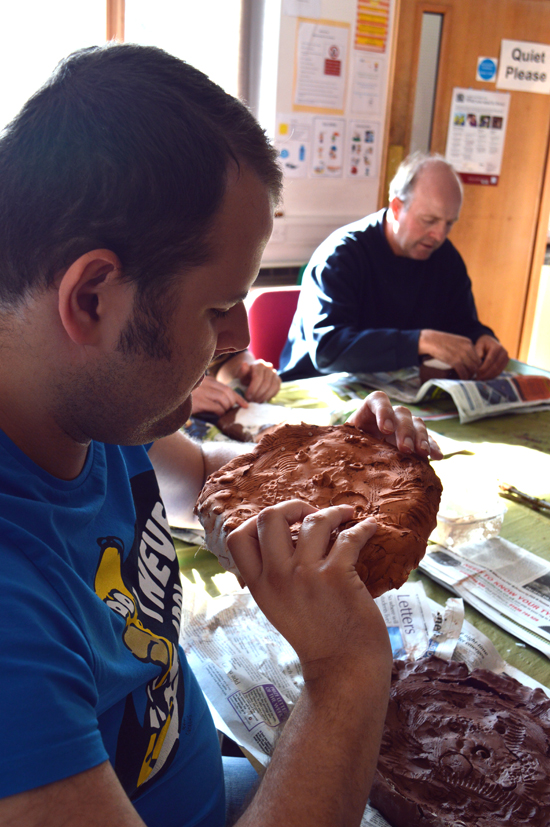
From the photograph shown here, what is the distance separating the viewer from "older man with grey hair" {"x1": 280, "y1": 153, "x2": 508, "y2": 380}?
2.50 metres

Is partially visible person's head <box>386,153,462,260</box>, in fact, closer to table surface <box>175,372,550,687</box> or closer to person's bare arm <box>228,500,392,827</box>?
table surface <box>175,372,550,687</box>

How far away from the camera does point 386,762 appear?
883 mm

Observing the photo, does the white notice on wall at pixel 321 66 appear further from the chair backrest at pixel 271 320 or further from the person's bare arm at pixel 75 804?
the person's bare arm at pixel 75 804

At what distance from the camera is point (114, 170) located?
0.63 metres

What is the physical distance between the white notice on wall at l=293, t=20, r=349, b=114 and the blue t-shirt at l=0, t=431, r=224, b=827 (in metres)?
3.27

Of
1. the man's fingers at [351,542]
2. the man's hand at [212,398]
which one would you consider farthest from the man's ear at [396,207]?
the man's fingers at [351,542]

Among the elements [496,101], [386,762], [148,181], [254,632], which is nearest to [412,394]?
[254,632]

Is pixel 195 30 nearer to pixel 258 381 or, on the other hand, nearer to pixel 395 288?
Result: pixel 395 288

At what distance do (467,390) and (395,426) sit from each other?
1155mm

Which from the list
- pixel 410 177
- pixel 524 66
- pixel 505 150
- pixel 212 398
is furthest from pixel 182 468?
pixel 524 66

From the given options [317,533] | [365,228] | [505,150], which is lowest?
[317,533]

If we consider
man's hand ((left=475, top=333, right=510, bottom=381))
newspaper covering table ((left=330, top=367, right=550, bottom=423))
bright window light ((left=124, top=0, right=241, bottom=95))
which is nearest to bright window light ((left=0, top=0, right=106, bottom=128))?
bright window light ((left=124, top=0, right=241, bottom=95))

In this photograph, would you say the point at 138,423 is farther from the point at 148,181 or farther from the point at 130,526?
the point at 148,181

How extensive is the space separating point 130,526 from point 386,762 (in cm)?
50
